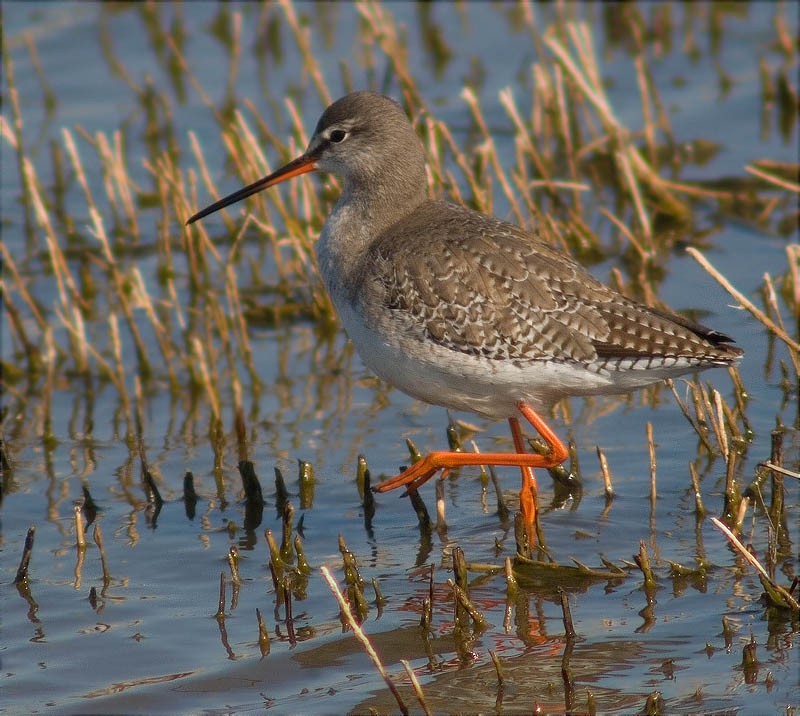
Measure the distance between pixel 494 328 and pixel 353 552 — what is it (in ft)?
5.18

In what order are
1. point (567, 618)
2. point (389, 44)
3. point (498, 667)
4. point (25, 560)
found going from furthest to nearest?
1. point (389, 44)
2. point (25, 560)
3. point (567, 618)
4. point (498, 667)

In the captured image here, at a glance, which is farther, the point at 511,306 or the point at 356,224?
the point at 356,224

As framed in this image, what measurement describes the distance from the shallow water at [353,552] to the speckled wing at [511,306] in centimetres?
112

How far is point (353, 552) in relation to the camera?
26.2 ft

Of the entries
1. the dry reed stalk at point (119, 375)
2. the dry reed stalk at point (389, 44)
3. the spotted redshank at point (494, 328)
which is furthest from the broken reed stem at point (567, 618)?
the dry reed stalk at point (389, 44)

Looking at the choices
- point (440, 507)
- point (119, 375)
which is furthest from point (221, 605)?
point (119, 375)

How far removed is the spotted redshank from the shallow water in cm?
60

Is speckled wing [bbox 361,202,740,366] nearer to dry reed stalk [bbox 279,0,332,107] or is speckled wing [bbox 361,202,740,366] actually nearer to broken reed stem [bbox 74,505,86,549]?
broken reed stem [bbox 74,505,86,549]

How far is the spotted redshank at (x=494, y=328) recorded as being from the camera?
773 cm

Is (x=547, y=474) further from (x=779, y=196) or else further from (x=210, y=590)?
(x=779, y=196)

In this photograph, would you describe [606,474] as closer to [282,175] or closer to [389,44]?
[282,175]

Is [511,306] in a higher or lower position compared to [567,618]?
higher

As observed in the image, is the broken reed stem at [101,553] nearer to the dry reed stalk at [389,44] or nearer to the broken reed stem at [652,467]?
the broken reed stem at [652,467]

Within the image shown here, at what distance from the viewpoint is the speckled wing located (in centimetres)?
772
